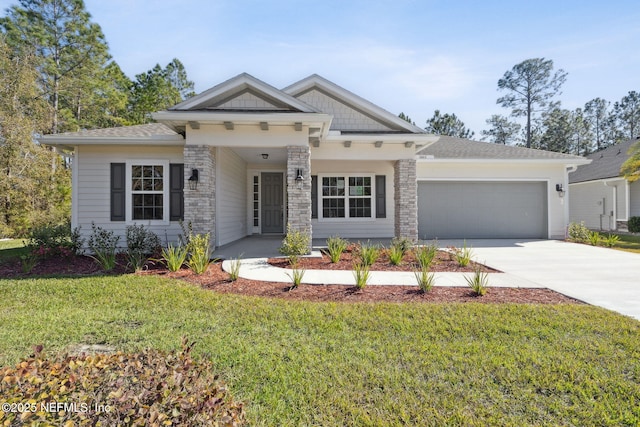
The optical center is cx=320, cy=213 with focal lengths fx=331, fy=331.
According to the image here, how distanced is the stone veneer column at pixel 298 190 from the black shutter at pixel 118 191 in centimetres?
477

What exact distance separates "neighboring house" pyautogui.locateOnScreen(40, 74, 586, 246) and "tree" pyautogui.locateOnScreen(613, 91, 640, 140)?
38866 millimetres

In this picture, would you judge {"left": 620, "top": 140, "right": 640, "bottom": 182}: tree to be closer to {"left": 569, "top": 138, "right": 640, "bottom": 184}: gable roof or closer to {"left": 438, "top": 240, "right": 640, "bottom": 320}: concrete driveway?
{"left": 569, "top": 138, "right": 640, "bottom": 184}: gable roof

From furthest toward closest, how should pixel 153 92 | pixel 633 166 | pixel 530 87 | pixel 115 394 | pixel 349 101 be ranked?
pixel 530 87 → pixel 153 92 → pixel 633 166 → pixel 349 101 → pixel 115 394

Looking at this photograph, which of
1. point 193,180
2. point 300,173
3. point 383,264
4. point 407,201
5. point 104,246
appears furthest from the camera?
point 407,201

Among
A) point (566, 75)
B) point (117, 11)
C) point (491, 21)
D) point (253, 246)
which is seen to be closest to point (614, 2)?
point (491, 21)

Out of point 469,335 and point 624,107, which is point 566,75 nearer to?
point 624,107

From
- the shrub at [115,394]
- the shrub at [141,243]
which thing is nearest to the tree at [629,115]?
the shrub at [141,243]

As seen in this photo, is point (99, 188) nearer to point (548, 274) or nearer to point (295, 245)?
point (295, 245)

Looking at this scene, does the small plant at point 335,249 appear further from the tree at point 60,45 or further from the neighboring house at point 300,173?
the tree at point 60,45

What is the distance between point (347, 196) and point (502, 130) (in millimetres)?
36280

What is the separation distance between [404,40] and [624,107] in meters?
46.6

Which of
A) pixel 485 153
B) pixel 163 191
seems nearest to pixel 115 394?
pixel 163 191

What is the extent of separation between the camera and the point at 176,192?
9.46 metres

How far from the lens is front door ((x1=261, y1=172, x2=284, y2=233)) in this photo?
1361 centimetres
